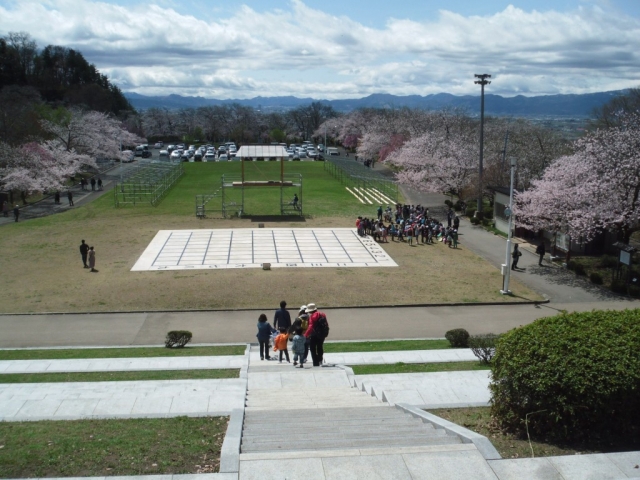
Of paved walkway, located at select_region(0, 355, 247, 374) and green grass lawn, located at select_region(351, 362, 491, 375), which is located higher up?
green grass lawn, located at select_region(351, 362, 491, 375)

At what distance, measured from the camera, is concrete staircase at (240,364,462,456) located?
26.8ft

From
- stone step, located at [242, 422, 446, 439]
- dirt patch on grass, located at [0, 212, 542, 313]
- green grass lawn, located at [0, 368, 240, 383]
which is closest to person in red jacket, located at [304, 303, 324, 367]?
green grass lawn, located at [0, 368, 240, 383]

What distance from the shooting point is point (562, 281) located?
25.8 m

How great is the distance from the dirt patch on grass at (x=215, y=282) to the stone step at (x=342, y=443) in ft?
45.3

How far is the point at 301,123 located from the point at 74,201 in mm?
84651

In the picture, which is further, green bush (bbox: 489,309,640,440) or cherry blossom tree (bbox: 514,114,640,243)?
cherry blossom tree (bbox: 514,114,640,243)

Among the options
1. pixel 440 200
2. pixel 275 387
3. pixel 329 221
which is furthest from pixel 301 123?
pixel 275 387

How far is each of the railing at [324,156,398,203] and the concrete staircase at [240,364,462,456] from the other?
110ft

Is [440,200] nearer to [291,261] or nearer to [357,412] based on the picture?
[291,261]

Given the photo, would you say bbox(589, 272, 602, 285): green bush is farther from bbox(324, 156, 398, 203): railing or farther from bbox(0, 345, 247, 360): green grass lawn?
bbox(324, 156, 398, 203): railing

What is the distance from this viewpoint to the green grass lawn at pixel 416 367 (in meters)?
14.1

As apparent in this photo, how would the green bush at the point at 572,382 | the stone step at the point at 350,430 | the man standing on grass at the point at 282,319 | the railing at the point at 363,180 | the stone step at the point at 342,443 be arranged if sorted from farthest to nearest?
the railing at the point at 363,180, the man standing on grass at the point at 282,319, the stone step at the point at 350,430, the green bush at the point at 572,382, the stone step at the point at 342,443

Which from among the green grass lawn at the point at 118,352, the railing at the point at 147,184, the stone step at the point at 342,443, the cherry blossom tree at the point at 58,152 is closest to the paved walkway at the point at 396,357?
the green grass lawn at the point at 118,352

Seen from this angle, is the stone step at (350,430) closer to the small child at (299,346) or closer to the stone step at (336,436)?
the stone step at (336,436)
